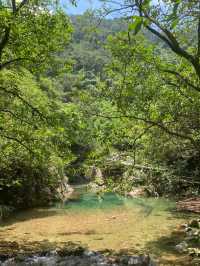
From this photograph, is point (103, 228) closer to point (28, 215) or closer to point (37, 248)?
point (37, 248)

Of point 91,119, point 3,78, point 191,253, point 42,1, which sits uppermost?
point 42,1

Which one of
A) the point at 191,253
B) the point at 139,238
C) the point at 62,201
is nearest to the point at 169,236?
the point at 139,238

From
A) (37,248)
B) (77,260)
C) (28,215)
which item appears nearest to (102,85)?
(77,260)

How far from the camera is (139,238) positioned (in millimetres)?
16109

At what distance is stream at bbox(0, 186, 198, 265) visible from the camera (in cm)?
1466

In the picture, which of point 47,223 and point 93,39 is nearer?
point 93,39

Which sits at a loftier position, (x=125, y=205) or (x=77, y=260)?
(x=125, y=205)

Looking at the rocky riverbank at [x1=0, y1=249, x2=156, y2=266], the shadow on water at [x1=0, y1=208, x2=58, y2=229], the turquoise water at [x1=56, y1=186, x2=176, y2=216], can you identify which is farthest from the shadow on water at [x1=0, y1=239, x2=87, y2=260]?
the turquoise water at [x1=56, y1=186, x2=176, y2=216]

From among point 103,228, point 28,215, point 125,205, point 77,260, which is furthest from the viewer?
point 125,205

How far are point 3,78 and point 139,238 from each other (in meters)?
8.01

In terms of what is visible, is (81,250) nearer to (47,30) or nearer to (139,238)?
(139,238)

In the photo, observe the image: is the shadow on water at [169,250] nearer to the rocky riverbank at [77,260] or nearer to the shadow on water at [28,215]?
the rocky riverbank at [77,260]

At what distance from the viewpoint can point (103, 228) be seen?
Result: 1878 centimetres

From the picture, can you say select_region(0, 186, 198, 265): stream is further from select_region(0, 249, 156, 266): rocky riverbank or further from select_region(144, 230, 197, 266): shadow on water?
select_region(0, 249, 156, 266): rocky riverbank
